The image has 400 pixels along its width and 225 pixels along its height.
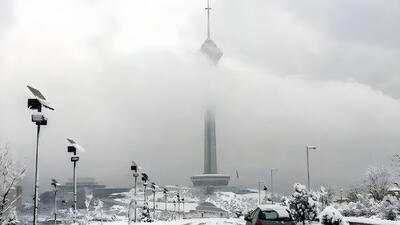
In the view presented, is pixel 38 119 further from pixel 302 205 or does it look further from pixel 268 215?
pixel 302 205

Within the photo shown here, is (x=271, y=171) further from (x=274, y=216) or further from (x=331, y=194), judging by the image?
(x=274, y=216)

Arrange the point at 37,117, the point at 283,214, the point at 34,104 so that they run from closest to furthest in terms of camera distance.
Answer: the point at 283,214 < the point at 37,117 < the point at 34,104

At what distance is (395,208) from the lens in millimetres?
46812

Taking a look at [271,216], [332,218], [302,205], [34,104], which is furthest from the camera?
[302,205]

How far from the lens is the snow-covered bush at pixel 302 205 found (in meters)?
40.9

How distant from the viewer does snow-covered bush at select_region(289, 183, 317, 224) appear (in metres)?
40.9

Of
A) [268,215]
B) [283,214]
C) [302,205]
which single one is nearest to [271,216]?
[268,215]

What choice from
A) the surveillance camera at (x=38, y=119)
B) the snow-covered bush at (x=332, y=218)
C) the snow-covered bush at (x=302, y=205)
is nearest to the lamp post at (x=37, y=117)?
the surveillance camera at (x=38, y=119)

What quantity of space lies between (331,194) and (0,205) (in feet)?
382

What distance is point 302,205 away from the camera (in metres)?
40.9

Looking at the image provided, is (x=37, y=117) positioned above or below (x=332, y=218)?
above

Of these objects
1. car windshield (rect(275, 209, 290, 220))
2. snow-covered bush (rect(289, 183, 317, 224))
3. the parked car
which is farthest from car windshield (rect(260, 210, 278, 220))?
snow-covered bush (rect(289, 183, 317, 224))

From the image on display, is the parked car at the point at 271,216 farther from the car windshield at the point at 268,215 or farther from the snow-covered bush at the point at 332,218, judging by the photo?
the snow-covered bush at the point at 332,218

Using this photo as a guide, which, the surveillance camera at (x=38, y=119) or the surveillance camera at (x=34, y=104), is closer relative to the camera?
the surveillance camera at (x=38, y=119)
